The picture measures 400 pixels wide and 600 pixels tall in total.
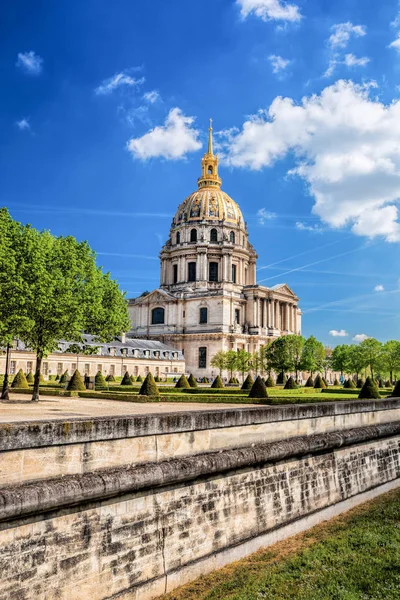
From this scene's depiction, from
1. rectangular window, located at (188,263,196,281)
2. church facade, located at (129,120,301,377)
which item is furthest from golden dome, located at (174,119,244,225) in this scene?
rectangular window, located at (188,263,196,281)

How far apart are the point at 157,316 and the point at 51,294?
69.5m

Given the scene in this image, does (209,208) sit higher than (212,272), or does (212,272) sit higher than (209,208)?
(209,208)

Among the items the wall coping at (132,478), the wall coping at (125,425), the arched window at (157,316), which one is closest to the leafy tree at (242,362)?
the arched window at (157,316)

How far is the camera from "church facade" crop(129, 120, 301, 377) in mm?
85875

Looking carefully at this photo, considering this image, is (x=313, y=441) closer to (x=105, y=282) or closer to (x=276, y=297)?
(x=105, y=282)

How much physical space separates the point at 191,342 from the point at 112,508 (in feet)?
257

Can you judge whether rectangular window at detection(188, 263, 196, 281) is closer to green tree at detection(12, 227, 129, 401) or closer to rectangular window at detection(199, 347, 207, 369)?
rectangular window at detection(199, 347, 207, 369)

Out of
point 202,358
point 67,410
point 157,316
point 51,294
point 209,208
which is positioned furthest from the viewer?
point 209,208

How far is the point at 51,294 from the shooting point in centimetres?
2362

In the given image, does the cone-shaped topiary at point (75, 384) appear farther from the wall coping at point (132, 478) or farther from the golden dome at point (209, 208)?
the golden dome at point (209, 208)

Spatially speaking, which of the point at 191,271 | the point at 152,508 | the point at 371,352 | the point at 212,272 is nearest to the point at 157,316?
the point at 191,271

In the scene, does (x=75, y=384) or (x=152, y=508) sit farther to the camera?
(x=75, y=384)

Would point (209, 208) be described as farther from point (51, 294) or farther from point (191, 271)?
point (51, 294)

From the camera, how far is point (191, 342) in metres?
86.2
